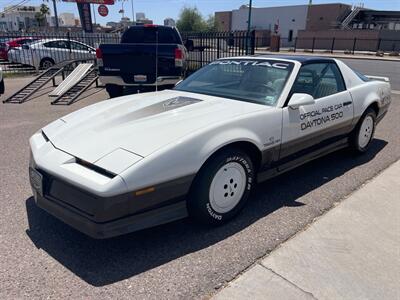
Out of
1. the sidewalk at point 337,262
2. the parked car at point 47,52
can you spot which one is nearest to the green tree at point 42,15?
the parked car at point 47,52

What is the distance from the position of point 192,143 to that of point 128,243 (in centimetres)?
99

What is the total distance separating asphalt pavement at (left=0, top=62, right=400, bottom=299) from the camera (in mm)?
2301

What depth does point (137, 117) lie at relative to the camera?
3111 mm

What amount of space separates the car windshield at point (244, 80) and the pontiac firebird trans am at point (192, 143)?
0.01 meters

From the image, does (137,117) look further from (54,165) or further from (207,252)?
(207,252)

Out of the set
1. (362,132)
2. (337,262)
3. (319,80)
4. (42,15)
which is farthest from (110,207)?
(42,15)

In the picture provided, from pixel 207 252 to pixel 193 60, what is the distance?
11525 mm

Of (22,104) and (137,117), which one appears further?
(22,104)

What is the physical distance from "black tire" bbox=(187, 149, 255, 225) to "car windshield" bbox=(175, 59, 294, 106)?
77 cm

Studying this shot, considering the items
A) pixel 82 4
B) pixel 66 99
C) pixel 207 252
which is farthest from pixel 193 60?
pixel 82 4

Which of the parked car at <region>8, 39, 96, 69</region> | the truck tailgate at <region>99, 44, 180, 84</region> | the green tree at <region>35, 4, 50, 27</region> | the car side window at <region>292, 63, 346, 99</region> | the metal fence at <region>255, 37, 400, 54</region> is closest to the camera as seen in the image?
the car side window at <region>292, 63, 346, 99</region>

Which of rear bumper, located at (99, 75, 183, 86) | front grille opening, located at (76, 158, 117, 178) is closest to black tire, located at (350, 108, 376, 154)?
front grille opening, located at (76, 158, 117, 178)

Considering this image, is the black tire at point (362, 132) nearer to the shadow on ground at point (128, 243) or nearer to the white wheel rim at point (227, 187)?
the shadow on ground at point (128, 243)

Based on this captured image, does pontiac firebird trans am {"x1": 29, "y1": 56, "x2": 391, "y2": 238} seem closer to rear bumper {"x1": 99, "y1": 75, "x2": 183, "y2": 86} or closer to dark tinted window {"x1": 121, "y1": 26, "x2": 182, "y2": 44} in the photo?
rear bumper {"x1": 99, "y1": 75, "x2": 183, "y2": 86}
